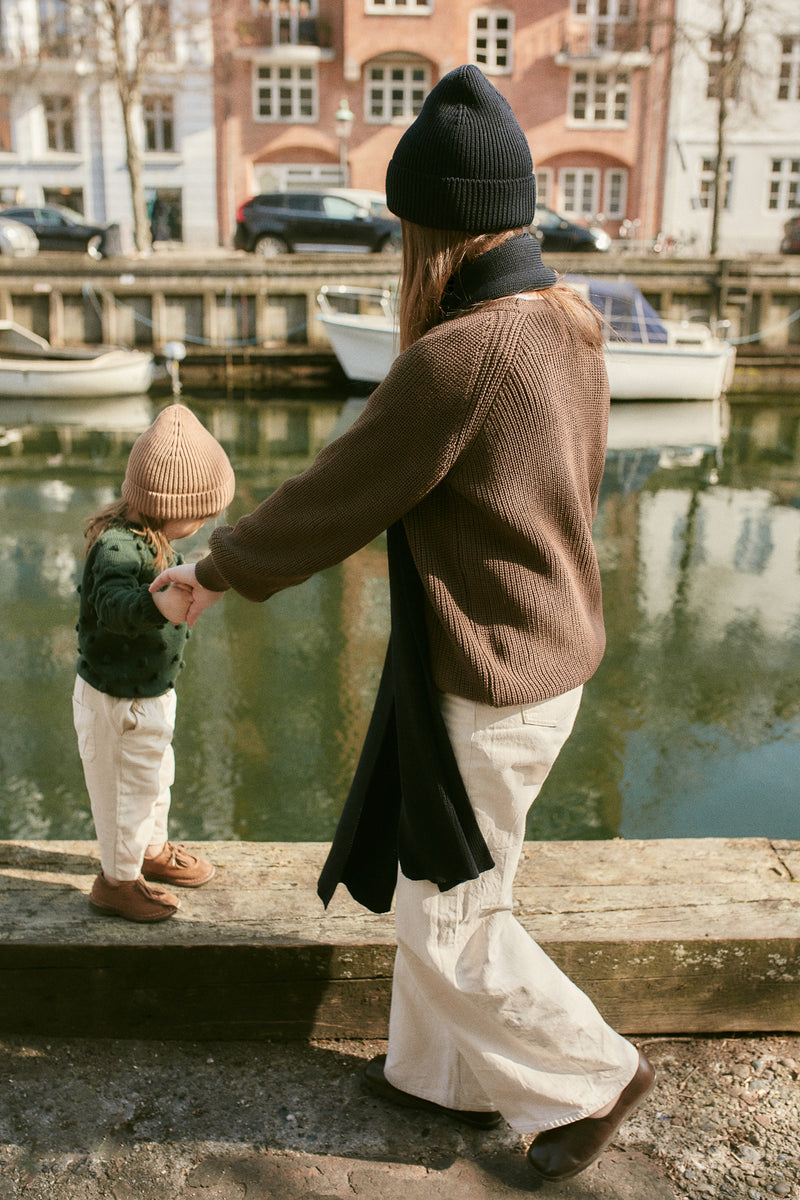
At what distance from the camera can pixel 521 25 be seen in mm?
37188

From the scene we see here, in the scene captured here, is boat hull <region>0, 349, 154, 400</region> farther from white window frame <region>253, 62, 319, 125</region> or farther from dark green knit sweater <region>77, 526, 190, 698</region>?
white window frame <region>253, 62, 319, 125</region>

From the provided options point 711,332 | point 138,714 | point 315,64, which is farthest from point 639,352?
point 315,64

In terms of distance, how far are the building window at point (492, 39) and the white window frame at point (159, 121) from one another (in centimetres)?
990

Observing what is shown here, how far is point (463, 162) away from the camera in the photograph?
5.45 ft

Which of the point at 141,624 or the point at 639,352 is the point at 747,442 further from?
the point at 141,624

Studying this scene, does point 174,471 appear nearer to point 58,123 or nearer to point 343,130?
point 343,130

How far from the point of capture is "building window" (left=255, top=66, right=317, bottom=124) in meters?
36.9

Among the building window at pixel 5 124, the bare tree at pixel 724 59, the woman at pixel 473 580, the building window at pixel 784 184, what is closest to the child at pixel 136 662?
the woman at pixel 473 580

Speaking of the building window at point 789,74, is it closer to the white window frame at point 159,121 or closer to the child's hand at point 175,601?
the white window frame at point 159,121

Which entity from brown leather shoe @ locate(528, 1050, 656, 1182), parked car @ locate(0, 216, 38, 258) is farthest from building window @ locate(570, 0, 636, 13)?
brown leather shoe @ locate(528, 1050, 656, 1182)

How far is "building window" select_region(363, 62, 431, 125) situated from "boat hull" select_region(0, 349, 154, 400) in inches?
908

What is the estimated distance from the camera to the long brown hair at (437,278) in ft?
5.66

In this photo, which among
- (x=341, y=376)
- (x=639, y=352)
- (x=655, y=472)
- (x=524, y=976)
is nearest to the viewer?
(x=524, y=976)

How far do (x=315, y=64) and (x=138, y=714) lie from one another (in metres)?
38.6
